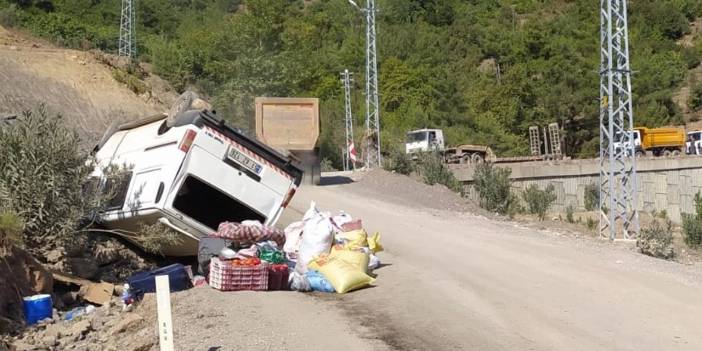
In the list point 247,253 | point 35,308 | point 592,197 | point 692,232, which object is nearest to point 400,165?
point 592,197

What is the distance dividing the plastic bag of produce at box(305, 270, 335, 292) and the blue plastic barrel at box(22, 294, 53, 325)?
3.22 metres

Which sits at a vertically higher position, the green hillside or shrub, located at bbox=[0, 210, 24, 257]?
the green hillside

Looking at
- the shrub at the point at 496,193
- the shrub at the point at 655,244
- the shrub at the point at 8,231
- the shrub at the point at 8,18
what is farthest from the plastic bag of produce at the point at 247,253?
the shrub at the point at 8,18

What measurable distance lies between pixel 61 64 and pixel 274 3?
4156 cm

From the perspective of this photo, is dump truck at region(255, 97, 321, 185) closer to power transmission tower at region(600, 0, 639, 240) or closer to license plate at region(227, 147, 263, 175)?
power transmission tower at region(600, 0, 639, 240)

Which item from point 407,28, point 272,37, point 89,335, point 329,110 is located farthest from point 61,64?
point 407,28

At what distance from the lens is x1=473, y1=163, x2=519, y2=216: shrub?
2875 centimetres

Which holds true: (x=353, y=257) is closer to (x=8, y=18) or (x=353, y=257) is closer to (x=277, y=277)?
(x=277, y=277)

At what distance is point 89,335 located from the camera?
858cm

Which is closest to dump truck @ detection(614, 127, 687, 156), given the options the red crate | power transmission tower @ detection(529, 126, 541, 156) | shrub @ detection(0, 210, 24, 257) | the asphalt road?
power transmission tower @ detection(529, 126, 541, 156)

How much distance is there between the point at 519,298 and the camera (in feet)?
32.6

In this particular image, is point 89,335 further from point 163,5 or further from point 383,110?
point 163,5

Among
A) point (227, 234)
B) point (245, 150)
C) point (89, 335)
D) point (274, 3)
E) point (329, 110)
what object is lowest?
point (89, 335)

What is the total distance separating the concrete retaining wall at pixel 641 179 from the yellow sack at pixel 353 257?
2336cm
